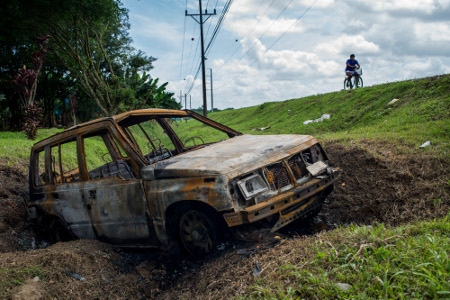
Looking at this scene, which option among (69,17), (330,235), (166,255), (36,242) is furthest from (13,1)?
(330,235)

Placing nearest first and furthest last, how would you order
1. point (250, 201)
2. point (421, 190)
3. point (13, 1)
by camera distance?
point (250, 201), point (421, 190), point (13, 1)

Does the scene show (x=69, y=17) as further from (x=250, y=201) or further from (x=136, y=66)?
(x=250, y=201)

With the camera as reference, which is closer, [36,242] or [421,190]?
[421,190]

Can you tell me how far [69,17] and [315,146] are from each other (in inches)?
646

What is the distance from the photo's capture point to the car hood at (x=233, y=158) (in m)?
4.34

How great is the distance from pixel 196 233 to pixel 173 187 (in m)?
0.53

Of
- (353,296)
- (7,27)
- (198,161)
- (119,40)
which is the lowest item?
(353,296)

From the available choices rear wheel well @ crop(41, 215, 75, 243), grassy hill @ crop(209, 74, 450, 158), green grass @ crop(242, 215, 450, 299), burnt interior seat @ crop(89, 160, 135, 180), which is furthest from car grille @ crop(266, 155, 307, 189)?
grassy hill @ crop(209, 74, 450, 158)

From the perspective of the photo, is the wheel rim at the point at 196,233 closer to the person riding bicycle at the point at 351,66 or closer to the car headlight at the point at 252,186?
the car headlight at the point at 252,186

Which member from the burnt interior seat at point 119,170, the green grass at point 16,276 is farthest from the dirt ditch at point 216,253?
the burnt interior seat at point 119,170

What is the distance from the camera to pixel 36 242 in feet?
22.6

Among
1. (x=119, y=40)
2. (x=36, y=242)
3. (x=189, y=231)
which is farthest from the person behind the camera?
(x=119, y=40)

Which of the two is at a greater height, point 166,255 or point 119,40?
point 119,40

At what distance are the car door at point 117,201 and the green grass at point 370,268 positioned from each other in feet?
6.69
